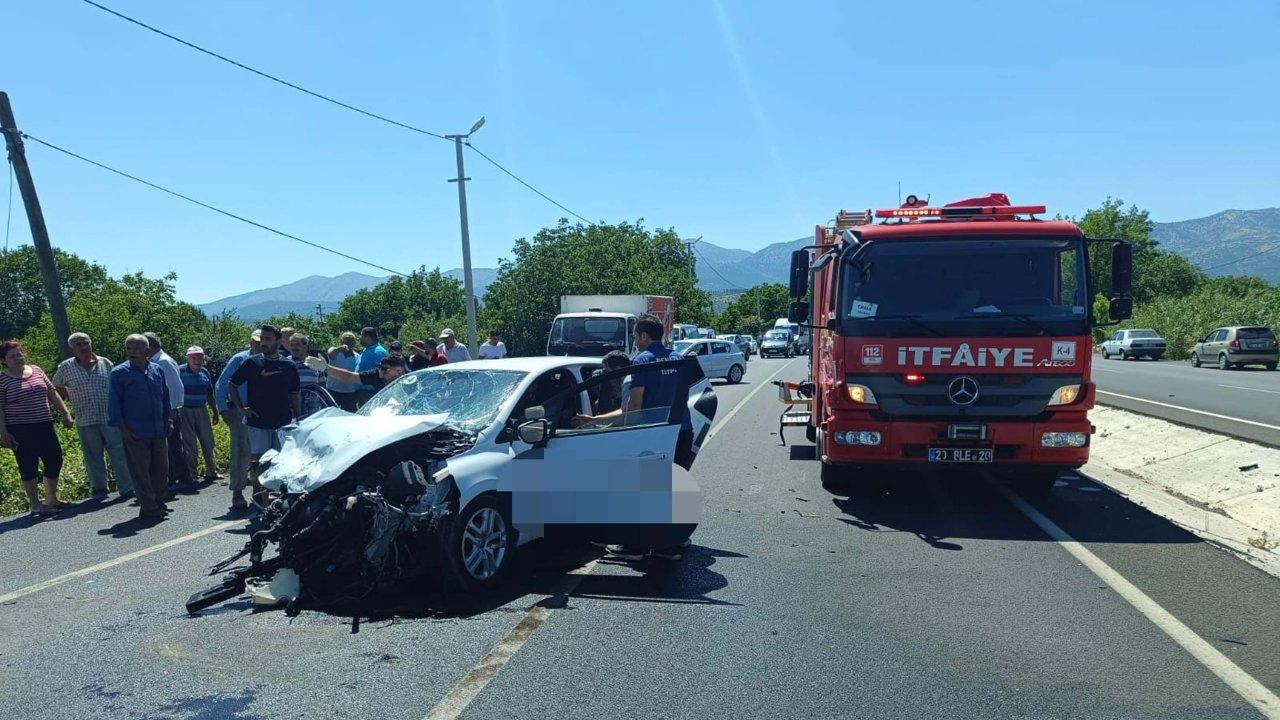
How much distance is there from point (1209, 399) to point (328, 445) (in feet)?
62.4

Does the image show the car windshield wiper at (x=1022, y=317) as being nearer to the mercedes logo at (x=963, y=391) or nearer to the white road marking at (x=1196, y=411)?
the mercedes logo at (x=963, y=391)

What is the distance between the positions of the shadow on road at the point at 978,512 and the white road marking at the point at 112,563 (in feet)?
18.8

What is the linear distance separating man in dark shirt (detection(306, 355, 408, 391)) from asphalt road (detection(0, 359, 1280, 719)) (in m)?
2.34

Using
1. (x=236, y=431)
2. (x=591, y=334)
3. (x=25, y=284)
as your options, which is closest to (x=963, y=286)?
(x=236, y=431)

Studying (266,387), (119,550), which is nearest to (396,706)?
(119,550)

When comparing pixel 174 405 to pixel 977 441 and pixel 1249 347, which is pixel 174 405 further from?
pixel 1249 347

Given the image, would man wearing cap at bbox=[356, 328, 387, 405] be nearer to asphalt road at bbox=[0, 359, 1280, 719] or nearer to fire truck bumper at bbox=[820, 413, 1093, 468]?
asphalt road at bbox=[0, 359, 1280, 719]

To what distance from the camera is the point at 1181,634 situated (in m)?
4.66

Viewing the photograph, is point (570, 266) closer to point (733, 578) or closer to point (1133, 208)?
point (733, 578)

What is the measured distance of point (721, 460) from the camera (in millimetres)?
11711

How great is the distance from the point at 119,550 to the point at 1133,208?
11099cm

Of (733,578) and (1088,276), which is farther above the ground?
(1088,276)

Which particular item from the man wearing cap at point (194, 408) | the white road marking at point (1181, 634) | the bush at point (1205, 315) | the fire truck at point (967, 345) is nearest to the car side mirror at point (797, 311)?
the fire truck at point (967, 345)

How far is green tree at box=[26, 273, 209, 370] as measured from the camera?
61656 millimetres
